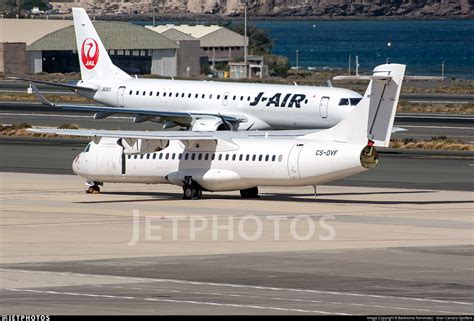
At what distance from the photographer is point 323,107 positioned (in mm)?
67438

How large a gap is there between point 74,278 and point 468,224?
51.6ft

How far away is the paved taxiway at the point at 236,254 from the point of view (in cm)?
2589

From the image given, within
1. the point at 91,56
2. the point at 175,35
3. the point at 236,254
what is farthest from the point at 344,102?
the point at 175,35

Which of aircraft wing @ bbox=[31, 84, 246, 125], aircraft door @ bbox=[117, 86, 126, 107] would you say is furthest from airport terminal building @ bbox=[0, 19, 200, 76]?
aircraft wing @ bbox=[31, 84, 246, 125]

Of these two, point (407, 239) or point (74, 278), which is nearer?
point (74, 278)

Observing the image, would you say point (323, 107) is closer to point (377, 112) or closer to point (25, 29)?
point (377, 112)

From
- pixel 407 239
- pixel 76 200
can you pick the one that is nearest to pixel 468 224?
pixel 407 239

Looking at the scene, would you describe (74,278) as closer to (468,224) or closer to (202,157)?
(468,224)

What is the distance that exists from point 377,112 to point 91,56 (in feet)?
113

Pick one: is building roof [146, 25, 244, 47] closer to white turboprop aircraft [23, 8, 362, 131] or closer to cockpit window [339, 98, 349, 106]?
white turboprop aircraft [23, 8, 362, 131]

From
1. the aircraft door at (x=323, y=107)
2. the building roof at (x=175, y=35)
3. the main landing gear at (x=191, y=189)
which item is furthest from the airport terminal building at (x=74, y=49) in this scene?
the main landing gear at (x=191, y=189)

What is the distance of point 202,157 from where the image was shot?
48.4m

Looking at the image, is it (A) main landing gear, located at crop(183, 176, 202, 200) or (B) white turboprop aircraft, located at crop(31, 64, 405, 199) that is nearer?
(B) white turboprop aircraft, located at crop(31, 64, 405, 199)

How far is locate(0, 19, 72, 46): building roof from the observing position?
14725 centimetres
